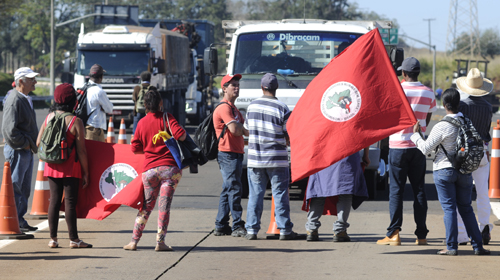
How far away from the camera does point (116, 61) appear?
23.6 m

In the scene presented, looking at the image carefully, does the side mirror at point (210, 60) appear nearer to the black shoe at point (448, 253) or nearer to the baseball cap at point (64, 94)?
the baseball cap at point (64, 94)

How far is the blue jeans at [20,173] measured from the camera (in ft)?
26.8

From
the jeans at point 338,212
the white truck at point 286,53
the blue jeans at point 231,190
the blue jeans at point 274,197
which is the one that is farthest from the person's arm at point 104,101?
the jeans at point 338,212

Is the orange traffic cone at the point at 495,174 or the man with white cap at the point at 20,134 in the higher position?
the man with white cap at the point at 20,134

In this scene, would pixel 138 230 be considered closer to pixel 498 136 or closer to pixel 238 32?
pixel 238 32

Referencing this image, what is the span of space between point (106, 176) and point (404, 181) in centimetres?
304

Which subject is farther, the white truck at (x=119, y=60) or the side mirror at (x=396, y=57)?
the white truck at (x=119, y=60)

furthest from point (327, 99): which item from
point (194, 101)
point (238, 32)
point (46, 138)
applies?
point (194, 101)

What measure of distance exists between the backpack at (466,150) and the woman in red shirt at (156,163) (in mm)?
2572

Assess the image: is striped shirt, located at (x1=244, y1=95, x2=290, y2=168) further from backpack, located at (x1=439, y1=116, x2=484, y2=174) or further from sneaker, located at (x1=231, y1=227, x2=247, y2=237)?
backpack, located at (x1=439, y1=116, x2=484, y2=174)

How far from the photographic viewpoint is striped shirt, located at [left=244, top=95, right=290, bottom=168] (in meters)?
7.74

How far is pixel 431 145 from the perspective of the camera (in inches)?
274

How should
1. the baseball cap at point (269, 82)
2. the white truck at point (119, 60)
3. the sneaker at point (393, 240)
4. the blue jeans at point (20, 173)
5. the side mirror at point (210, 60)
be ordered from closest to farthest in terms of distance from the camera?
1. the sneaker at point (393, 240)
2. the baseball cap at point (269, 82)
3. the blue jeans at point (20, 173)
4. the side mirror at point (210, 60)
5. the white truck at point (119, 60)

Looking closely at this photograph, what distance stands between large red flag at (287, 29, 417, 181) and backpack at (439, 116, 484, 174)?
443mm
